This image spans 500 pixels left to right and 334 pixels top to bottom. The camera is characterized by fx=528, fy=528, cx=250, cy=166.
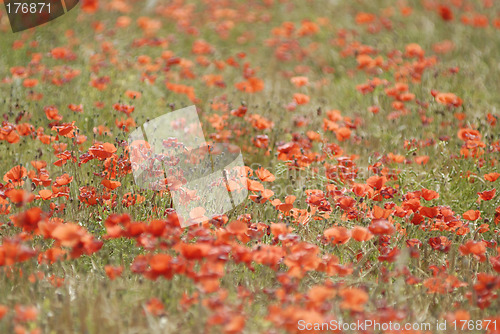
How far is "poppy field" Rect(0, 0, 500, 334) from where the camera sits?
2.06 m

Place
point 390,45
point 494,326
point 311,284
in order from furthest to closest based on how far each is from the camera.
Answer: point 390,45 → point 311,284 → point 494,326

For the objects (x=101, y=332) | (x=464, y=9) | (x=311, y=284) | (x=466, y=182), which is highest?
(x=101, y=332)

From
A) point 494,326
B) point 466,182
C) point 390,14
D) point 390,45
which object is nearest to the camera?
point 494,326

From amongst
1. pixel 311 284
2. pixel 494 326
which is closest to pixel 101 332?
pixel 311 284

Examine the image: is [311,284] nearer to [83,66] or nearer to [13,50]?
[83,66]

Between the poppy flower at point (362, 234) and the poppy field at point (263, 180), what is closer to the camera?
the poppy field at point (263, 180)

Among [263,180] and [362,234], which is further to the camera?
[263,180]

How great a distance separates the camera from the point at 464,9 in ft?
27.7

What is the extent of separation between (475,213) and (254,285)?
125cm

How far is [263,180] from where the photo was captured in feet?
9.53

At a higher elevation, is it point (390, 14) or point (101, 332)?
point (101, 332)

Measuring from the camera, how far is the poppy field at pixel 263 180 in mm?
2062

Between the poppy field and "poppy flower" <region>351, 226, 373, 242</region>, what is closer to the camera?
the poppy field

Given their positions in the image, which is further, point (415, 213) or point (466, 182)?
point (466, 182)
